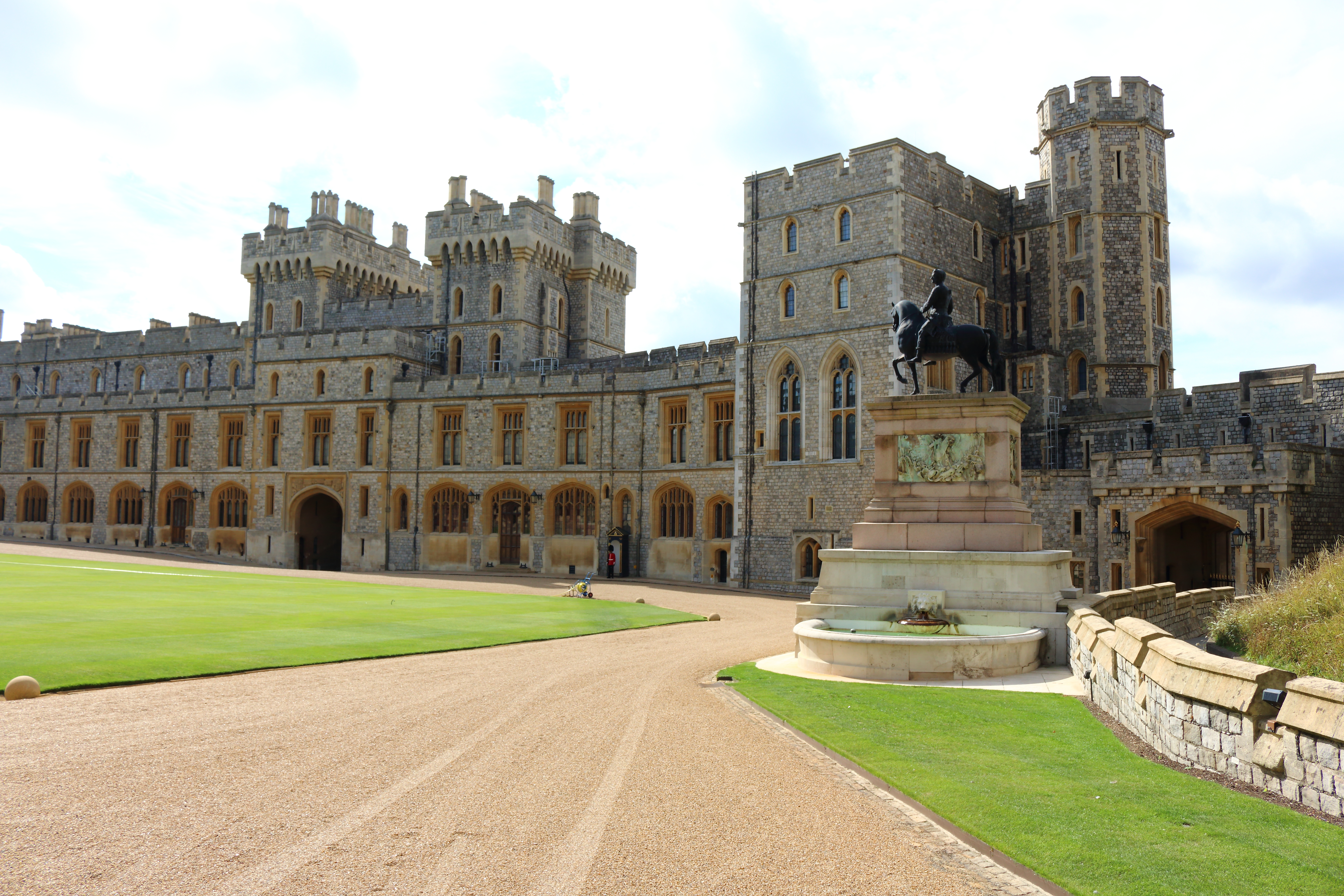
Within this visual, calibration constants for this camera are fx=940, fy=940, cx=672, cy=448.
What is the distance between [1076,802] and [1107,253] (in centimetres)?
3145

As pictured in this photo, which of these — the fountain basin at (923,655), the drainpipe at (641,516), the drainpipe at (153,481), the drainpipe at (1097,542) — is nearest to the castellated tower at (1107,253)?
the drainpipe at (1097,542)

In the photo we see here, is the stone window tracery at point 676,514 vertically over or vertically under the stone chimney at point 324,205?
under

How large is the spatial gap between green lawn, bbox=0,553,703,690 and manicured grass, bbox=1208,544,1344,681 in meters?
10.7

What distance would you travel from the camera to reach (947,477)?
51.5ft

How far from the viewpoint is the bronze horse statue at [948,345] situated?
16.4m

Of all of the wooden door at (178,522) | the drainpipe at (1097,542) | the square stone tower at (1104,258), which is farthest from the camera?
the wooden door at (178,522)

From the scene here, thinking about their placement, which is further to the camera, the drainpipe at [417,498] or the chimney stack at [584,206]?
the chimney stack at [584,206]

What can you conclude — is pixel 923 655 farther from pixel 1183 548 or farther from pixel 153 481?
pixel 153 481

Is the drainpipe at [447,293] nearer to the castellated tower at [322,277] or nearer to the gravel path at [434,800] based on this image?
the castellated tower at [322,277]

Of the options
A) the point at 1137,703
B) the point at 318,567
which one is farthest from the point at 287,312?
the point at 1137,703

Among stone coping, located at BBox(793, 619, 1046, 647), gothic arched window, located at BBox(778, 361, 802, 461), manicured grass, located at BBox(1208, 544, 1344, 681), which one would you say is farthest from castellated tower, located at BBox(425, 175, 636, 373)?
manicured grass, located at BBox(1208, 544, 1344, 681)

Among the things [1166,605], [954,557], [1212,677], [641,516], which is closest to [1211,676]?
[1212,677]

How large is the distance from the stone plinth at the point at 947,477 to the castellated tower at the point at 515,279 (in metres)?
30.0

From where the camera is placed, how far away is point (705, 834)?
6191 millimetres
